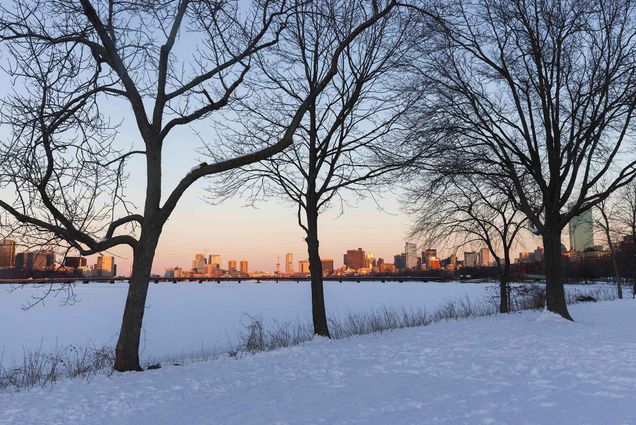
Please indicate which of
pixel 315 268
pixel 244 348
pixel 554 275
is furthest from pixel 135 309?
pixel 554 275

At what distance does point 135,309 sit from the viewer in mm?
9117

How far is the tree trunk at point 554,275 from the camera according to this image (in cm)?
1540

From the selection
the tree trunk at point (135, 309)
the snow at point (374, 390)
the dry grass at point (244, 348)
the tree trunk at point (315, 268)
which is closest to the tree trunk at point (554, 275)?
the dry grass at point (244, 348)

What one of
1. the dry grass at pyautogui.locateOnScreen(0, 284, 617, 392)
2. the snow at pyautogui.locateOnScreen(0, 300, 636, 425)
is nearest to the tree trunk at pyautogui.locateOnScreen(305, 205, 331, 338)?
the dry grass at pyautogui.locateOnScreen(0, 284, 617, 392)

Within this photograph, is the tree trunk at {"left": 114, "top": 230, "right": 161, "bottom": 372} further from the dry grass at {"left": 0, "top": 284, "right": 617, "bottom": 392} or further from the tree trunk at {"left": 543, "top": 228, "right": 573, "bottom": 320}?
the tree trunk at {"left": 543, "top": 228, "right": 573, "bottom": 320}

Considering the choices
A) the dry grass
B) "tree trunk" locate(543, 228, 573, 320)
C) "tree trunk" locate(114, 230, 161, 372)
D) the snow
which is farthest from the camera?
"tree trunk" locate(543, 228, 573, 320)

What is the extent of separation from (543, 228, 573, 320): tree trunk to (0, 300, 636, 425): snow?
202 inches

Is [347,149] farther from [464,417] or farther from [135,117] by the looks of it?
[464,417]

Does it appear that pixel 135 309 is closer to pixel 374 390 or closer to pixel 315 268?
pixel 374 390

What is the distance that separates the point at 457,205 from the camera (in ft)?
70.4

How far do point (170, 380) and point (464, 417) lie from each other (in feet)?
15.4

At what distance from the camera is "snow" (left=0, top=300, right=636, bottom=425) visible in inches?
207

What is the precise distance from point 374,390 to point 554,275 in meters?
11.3

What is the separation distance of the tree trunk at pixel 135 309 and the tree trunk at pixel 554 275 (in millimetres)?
12209
